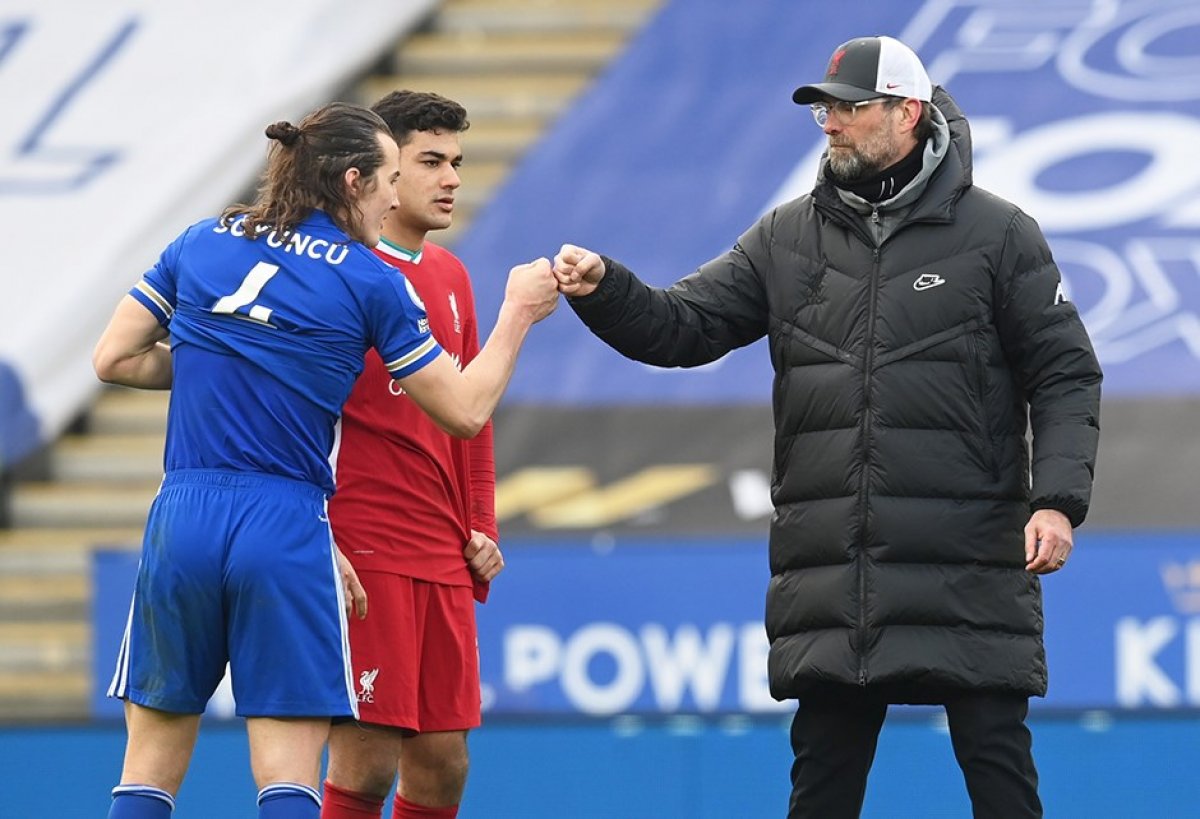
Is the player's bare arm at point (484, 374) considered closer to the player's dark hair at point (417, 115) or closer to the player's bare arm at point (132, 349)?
the player's dark hair at point (417, 115)

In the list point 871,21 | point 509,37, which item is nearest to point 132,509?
point 509,37

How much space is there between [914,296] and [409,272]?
3.36ft

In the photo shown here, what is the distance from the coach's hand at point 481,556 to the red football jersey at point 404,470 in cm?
2

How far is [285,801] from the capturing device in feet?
11.4

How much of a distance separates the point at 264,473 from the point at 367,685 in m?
0.63

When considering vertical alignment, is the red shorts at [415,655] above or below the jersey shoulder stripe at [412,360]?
below

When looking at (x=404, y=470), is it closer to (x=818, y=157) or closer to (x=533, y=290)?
(x=533, y=290)

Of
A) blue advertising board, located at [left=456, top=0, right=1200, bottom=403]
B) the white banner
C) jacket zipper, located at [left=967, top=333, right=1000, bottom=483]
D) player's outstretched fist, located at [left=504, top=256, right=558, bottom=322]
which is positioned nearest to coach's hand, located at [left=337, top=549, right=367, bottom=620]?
player's outstretched fist, located at [left=504, top=256, right=558, bottom=322]

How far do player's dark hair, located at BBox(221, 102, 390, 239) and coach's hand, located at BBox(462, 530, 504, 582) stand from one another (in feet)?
2.83

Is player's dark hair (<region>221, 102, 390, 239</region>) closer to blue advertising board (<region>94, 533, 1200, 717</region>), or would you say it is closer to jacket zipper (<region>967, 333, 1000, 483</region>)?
jacket zipper (<region>967, 333, 1000, 483</region>)

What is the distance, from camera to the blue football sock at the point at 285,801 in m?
3.47

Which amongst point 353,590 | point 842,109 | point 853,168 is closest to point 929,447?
point 853,168

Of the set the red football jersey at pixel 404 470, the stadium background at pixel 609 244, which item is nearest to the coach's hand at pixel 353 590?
the red football jersey at pixel 404 470

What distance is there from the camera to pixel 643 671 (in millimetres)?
6977
